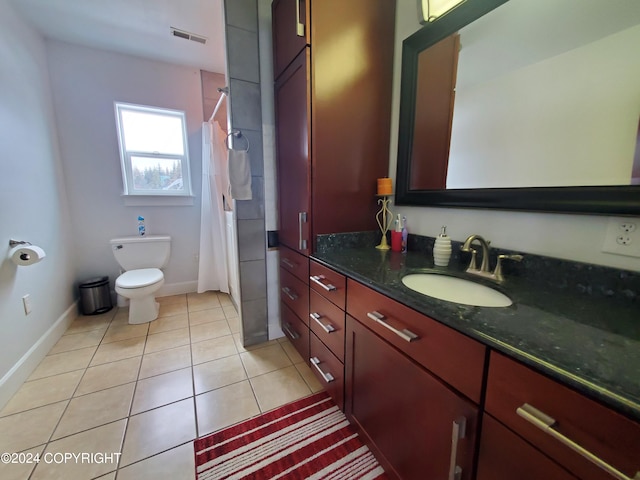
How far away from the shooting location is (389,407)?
36.5 inches

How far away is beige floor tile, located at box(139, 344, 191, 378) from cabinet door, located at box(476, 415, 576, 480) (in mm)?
1767

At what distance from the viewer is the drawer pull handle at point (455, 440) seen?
0.64 m

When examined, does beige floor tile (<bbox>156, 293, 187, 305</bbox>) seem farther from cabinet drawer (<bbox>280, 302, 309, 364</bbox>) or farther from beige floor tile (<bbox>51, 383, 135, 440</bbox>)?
cabinet drawer (<bbox>280, 302, 309, 364</bbox>)

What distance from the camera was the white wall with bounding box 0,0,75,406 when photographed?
1.50 meters

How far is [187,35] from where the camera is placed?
84.0 inches

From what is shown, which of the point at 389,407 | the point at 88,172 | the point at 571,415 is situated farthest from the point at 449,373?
the point at 88,172

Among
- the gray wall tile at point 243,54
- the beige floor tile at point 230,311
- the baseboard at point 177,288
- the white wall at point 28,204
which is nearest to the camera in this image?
the white wall at point 28,204

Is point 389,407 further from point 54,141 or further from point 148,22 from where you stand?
point 54,141

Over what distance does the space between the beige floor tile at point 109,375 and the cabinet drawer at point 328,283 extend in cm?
135

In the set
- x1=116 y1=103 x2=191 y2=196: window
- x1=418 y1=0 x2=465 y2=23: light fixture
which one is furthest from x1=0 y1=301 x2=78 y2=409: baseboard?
x1=418 y1=0 x2=465 y2=23: light fixture

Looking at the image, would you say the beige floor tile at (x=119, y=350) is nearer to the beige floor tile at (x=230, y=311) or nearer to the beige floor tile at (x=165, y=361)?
the beige floor tile at (x=165, y=361)

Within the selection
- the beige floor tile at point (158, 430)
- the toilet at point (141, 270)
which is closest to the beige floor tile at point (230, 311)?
the toilet at point (141, 270)

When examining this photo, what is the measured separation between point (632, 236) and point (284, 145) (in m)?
1.63

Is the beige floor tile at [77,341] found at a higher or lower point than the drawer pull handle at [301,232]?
lower
